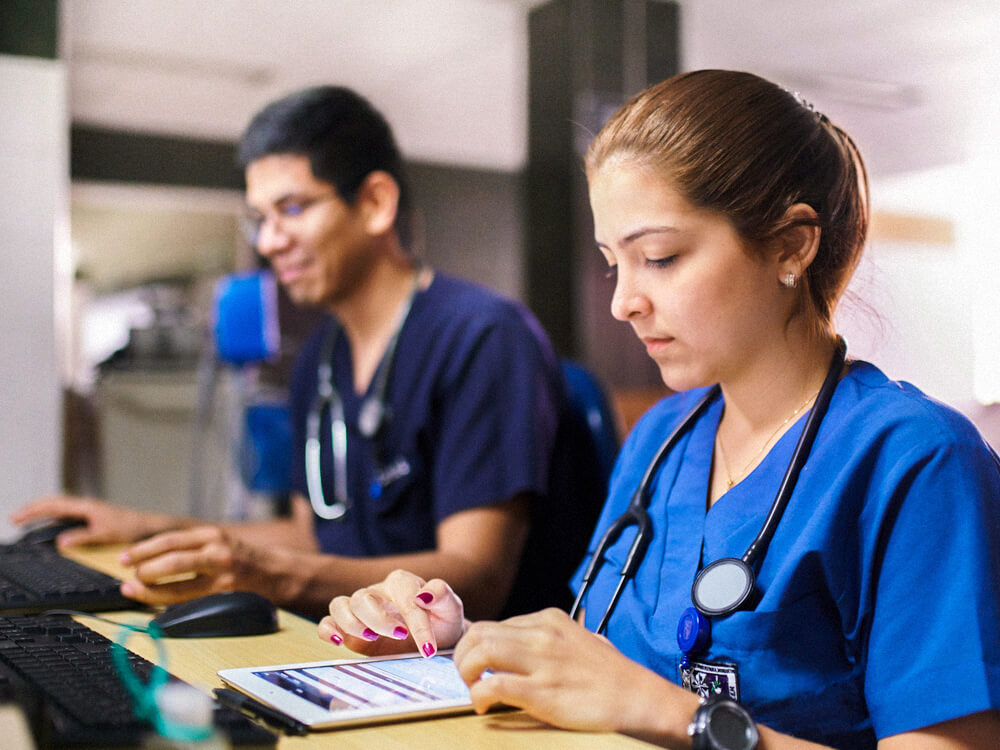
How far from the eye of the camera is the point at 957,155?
134cm

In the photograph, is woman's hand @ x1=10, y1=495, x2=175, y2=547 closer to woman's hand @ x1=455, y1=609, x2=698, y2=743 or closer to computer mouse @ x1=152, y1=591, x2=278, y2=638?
computer mouse @ x1=152, y1=591, x2=278, y2=638

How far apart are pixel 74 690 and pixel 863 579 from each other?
0.60m

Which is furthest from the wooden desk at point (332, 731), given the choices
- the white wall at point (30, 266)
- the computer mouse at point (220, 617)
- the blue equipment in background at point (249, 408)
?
the blue equipment in background at point (249, 408)

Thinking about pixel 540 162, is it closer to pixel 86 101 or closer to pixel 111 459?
pixel 111 459

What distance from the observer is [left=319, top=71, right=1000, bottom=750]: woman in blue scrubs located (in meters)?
0.74

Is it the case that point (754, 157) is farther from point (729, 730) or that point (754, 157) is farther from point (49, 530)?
point (49, 530)

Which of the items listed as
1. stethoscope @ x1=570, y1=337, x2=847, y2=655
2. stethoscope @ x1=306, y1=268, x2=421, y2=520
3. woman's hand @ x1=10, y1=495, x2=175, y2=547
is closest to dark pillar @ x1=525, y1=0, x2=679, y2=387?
stethoscope @ x1=306, y1=268, x2=421, y2=520

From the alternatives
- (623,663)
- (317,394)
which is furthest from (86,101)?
(623,663)

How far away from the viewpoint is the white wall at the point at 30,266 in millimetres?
2635

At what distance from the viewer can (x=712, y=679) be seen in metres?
0.84

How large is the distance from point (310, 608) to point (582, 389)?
549 millimetres

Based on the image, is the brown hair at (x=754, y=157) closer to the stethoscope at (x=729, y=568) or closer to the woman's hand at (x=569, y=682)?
the stethoscope at (x=729, y=568)

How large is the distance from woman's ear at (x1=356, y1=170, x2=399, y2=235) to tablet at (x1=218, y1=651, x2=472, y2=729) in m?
0.93

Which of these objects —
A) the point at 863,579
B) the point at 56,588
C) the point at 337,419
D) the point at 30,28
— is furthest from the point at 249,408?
the point at 863,579
